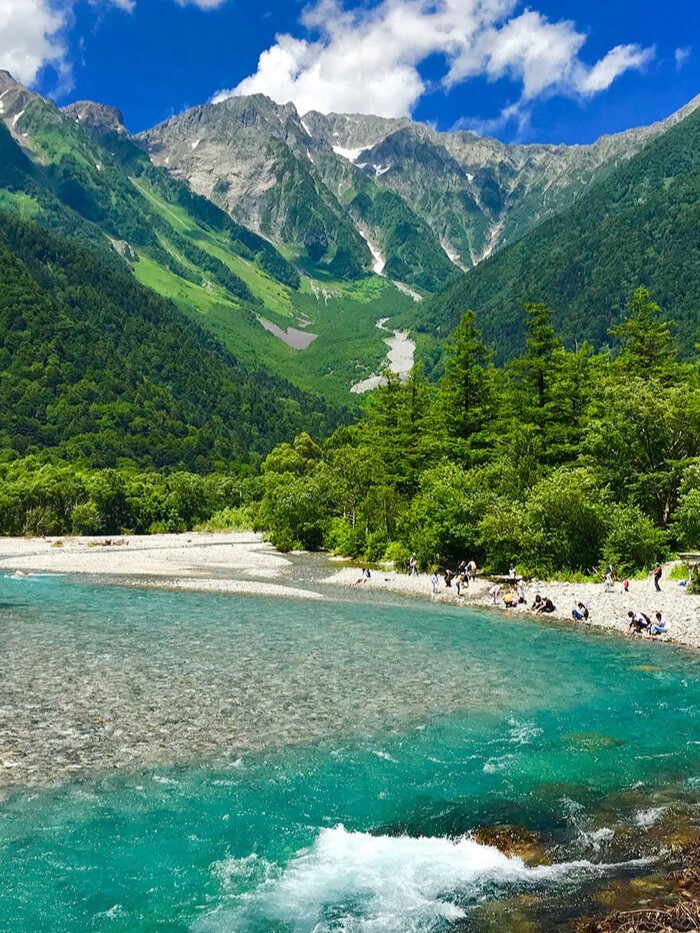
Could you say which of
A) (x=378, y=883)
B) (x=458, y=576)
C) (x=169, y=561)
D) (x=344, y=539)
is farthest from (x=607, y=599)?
(x=169, y=561)

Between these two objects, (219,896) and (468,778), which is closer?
(219,896)

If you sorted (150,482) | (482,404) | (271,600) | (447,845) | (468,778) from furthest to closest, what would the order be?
(150,482)
(482,404)
(271,600)
(468,778)
(447,845)

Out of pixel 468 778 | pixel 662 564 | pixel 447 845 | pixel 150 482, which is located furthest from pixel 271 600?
pixel 150 482

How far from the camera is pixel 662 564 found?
4600 centimetres

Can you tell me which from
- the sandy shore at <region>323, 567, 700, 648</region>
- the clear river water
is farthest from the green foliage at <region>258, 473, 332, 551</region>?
the clear river water

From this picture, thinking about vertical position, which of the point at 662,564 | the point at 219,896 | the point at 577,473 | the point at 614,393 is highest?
the point at 614,393

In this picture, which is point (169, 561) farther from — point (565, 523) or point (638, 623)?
point (638, 623)

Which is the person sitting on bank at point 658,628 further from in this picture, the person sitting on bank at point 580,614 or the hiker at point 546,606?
the hiker at point 546,606

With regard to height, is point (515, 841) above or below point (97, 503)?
below

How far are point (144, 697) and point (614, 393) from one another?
41.0m

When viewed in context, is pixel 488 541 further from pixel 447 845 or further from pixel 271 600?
pixel 447 845

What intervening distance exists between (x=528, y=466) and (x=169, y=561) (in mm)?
38956

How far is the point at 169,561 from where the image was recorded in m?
72.9

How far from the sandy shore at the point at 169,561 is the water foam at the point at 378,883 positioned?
3398 cm
